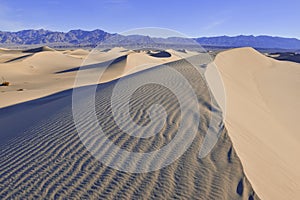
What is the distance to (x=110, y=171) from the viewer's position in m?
4.80

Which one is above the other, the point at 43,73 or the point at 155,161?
the point at 155,161

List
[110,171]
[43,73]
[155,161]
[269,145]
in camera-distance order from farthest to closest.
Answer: [43,73]
[269,145]
[155,161]
[110,171]

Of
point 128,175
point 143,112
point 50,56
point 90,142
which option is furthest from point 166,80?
point 50,56

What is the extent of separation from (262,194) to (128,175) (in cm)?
192

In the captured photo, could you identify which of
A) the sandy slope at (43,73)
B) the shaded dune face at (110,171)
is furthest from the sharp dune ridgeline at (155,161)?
the sandy slope at (43,73)

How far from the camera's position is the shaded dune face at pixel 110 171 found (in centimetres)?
423

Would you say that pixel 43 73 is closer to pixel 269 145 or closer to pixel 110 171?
pixel 269 145

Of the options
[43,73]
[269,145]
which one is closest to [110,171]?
[269,145]

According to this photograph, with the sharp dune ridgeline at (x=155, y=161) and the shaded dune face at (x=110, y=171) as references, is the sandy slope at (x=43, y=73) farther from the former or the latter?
the shaded dune face at (x=110, y=171)

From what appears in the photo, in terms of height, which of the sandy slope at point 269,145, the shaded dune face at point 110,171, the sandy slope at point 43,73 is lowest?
the sandy slope at point 43,73

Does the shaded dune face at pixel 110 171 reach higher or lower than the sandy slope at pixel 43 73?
higher

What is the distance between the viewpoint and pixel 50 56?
42.6 metres

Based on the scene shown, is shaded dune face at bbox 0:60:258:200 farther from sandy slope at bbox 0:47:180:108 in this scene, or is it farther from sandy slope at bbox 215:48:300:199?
sandy slope at bbox 0:47:180:108

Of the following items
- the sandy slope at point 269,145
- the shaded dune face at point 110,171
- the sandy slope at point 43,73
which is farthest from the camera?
the sandy slope at point 43,73
